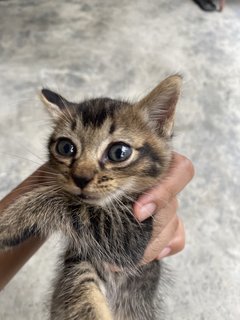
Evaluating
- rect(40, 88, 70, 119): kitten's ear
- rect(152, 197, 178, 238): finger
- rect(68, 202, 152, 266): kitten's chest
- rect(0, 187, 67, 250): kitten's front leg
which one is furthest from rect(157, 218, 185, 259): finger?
rect(40, 88, 70, 119): kitten's ear

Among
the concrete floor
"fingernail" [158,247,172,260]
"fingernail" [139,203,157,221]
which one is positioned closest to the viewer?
"fingernail" [139,203,157,221]

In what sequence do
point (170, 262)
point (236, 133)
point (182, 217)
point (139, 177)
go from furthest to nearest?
point (236, 133) → point (182, 217) → point (170, 262) → point (139, 177)

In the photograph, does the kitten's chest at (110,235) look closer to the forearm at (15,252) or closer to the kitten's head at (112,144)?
Result: the kitten's head at (112,144)

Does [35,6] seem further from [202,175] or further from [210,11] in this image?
[202,175]

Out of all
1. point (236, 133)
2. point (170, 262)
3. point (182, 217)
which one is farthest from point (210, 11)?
point (170, 262)

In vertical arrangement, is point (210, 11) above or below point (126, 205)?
below

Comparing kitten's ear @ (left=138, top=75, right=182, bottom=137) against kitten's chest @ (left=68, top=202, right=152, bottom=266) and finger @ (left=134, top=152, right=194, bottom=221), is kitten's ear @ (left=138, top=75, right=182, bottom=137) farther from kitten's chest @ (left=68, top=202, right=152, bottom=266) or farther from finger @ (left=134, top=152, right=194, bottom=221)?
kitten's chest @ (left=68, top=202, right=152, bottom=266)

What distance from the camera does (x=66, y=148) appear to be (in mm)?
1074

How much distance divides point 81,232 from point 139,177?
20 cm

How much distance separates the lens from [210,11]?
310 cm

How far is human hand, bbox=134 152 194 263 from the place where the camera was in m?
1.10

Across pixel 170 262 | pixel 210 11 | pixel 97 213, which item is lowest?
pixel 170 262

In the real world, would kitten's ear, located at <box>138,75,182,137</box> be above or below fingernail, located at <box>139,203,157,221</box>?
above

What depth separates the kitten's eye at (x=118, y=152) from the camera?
1.03 meters
